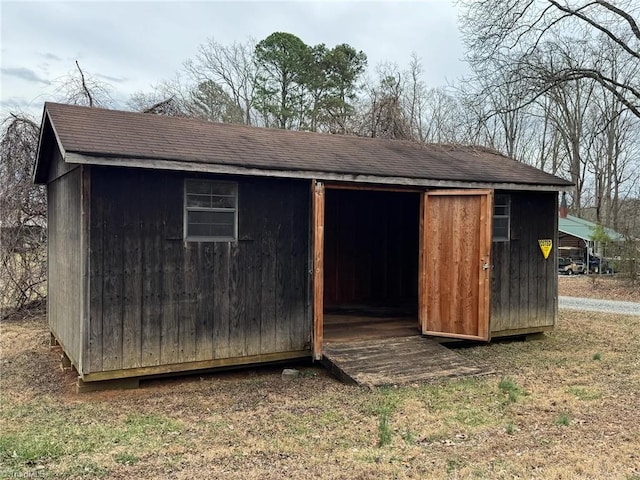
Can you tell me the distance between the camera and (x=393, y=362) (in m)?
6.23

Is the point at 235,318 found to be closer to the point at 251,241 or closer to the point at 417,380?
the point at 251,241

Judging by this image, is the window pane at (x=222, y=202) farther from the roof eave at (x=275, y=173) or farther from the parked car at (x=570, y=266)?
the parked car at (x=570, y=266)

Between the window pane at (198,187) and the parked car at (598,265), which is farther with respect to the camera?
the parked car at (598,265)

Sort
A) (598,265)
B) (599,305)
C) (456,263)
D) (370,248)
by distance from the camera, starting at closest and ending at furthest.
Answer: (456,263), (370,248), (599,305), (598,265)

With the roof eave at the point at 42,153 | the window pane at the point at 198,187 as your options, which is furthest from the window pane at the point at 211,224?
the roof eave at the point at 42,153

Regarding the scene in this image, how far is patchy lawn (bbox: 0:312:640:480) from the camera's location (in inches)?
143

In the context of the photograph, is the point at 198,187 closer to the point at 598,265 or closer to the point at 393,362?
the point at 393,362

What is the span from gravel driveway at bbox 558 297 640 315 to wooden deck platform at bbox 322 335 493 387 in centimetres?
758

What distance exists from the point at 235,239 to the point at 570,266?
20203 mm

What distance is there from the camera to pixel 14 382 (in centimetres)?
608

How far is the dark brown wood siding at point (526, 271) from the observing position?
796 centimetres

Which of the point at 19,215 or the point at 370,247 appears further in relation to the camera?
the point at 370,247

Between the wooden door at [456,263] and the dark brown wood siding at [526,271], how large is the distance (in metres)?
0.91

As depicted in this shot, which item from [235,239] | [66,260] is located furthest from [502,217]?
[66,260]
